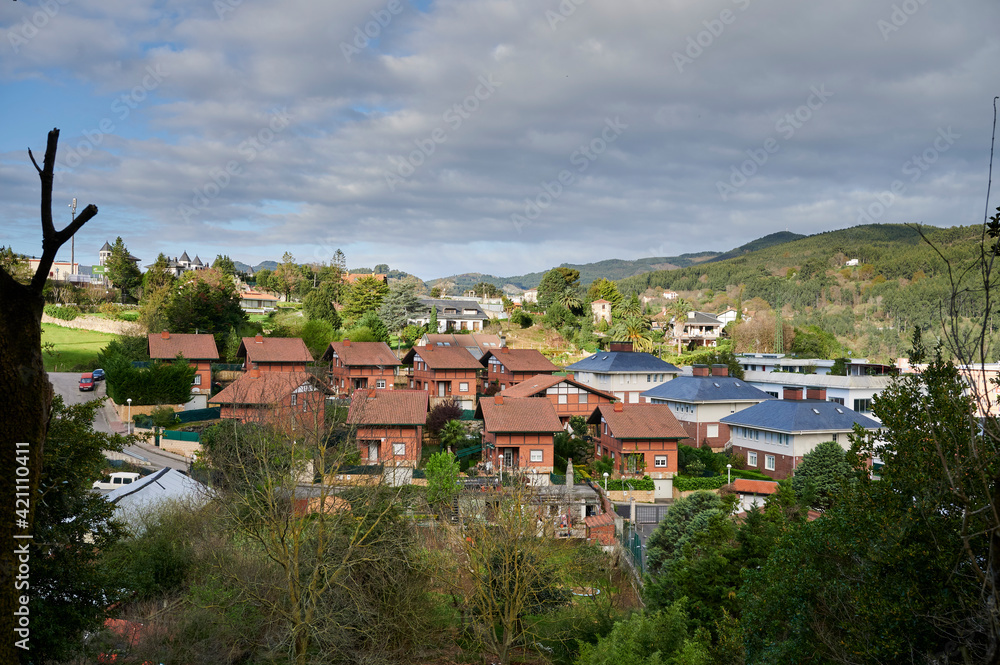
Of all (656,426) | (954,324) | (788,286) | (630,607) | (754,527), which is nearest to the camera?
(954,324)

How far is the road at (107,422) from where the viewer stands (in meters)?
35.3

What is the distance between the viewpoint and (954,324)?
488 cm

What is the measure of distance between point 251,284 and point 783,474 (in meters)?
87.8

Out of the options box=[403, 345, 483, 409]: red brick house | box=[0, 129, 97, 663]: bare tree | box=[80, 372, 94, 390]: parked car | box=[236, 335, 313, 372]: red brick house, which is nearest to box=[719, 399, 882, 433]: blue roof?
box=[403, 345, 483, 409]: red brick house

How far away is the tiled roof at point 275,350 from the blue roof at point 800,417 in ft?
113

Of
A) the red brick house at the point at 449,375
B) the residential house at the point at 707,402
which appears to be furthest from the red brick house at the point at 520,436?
the red brick house at the point at 449,375

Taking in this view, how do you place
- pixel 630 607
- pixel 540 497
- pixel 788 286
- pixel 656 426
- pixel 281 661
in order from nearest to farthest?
pixel 281 661, pixel 630 607, pixel 540 497, pixel 656 426, pixel 788 286

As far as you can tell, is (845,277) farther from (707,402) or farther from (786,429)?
(786,429)

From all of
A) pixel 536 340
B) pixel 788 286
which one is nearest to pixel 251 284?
pixel 536 340

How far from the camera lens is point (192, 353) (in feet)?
159

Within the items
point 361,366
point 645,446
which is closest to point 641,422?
point 645,446

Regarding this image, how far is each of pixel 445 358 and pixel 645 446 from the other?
2248 centimetres

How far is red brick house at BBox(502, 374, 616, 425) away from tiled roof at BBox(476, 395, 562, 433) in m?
6.12

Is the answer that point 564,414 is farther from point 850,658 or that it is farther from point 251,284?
point 251,284
